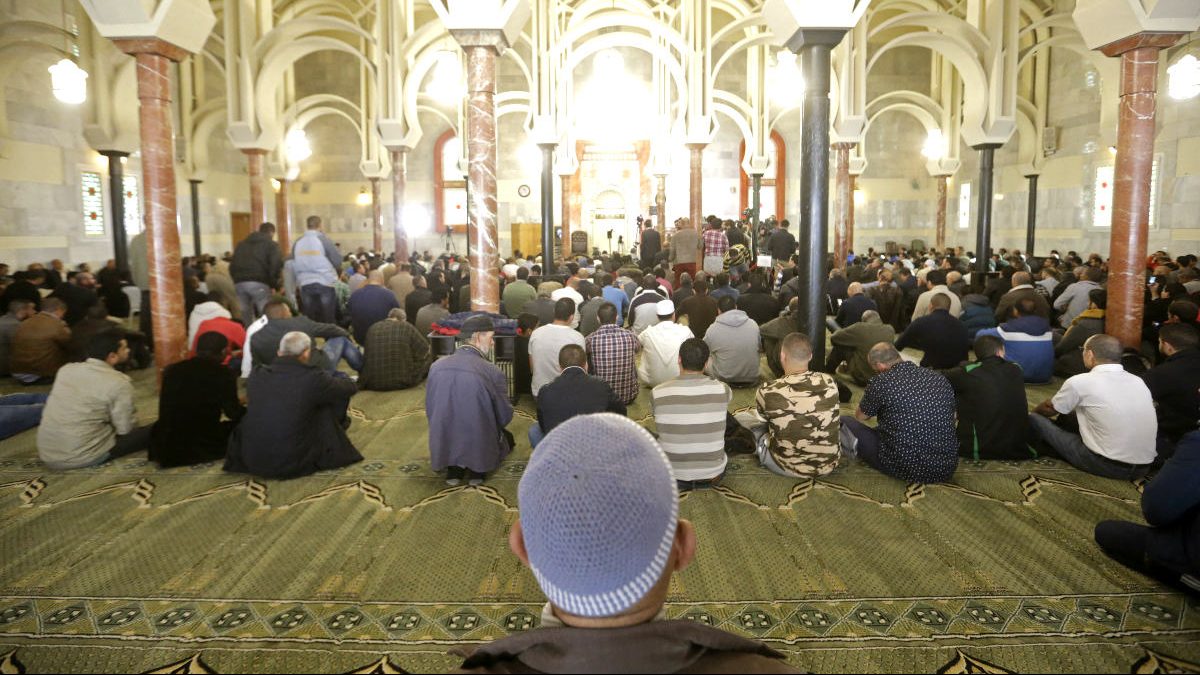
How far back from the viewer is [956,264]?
12.4m

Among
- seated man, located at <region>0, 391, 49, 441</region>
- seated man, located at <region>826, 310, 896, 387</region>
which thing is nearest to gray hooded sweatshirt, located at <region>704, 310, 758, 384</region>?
seated man, located at <region>826, 310, 896, 387</region>

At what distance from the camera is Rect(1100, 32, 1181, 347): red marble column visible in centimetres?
638

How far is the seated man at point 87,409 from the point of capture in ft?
14.1

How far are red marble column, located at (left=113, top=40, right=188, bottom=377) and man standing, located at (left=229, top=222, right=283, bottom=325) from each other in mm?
1583

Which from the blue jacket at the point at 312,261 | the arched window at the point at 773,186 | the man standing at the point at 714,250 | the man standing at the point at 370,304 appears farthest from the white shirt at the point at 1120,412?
the arched window at the point at 773,186

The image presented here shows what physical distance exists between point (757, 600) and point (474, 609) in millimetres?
1025

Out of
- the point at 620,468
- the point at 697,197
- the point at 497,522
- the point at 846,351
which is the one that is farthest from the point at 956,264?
the point at 620,468

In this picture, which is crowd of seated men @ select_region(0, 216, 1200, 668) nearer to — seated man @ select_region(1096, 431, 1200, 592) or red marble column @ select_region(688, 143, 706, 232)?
seated man @ select_region(1096, 431, 1200, 592)

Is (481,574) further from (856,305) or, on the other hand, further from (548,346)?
(856,305)

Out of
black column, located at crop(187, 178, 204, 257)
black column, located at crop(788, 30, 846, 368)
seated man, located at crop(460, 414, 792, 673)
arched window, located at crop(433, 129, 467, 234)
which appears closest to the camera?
seated man, located at crop(460, 414, 792, 673)

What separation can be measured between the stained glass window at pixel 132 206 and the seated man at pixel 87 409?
12058mm

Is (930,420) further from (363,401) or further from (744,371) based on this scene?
(363,401)

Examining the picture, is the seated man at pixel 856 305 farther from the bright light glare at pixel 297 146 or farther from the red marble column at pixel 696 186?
the bright light glare at pixel 297 146

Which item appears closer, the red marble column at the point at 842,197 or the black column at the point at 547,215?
the black column at the point at 547,215
